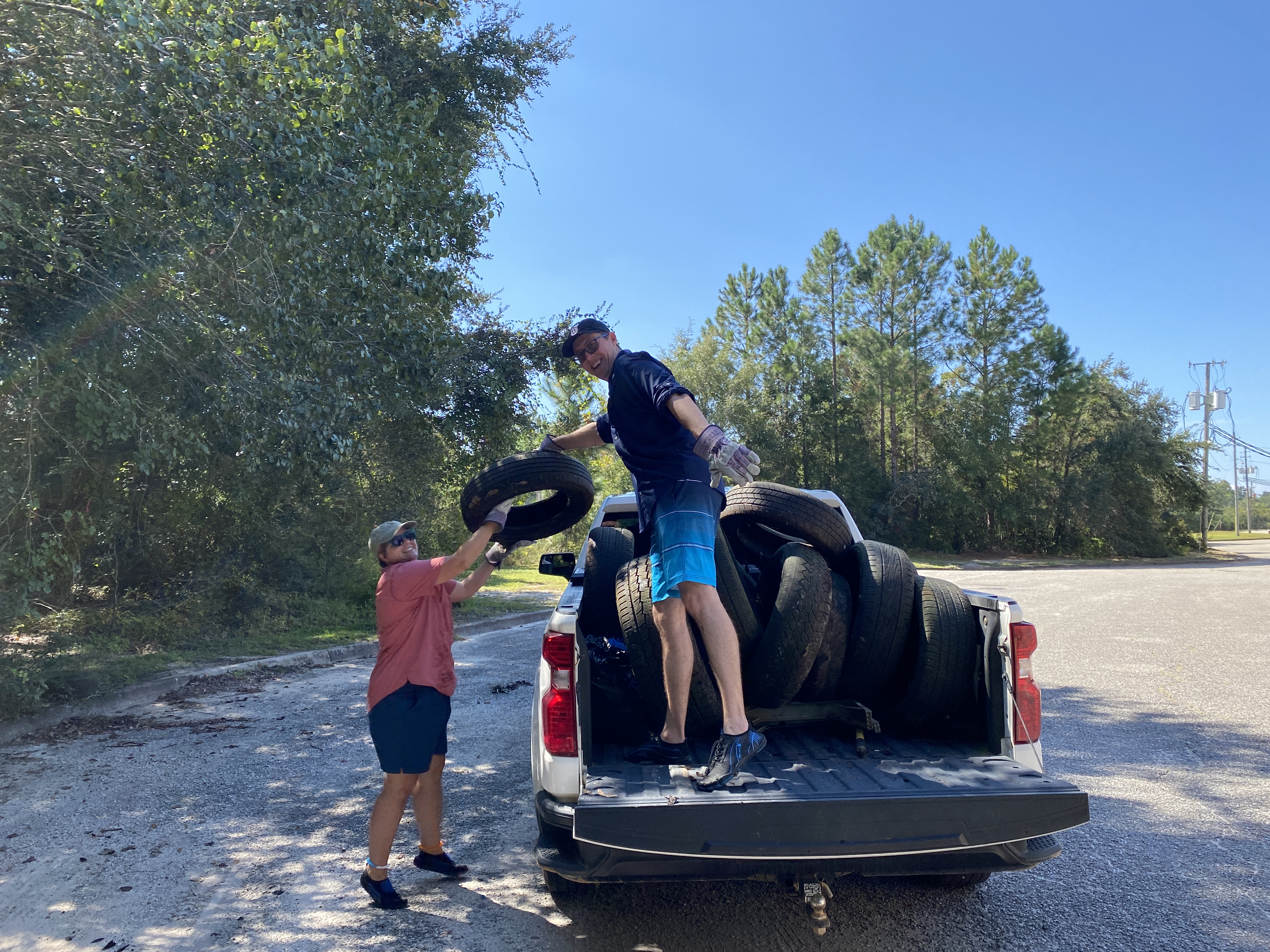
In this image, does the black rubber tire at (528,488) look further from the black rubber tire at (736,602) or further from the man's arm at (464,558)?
the black rubber tire at (736,602)

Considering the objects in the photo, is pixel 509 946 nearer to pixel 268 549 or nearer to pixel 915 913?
pixel 915 913

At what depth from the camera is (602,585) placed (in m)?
4.29

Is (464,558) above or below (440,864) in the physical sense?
above

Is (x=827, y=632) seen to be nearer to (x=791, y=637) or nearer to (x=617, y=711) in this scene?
(x=791, y=637)

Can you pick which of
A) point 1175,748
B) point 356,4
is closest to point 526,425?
point 356,4

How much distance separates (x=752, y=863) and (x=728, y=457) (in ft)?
4.62

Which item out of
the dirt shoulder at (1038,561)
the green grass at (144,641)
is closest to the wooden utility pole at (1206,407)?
the dirt shoulder at (1038,561)

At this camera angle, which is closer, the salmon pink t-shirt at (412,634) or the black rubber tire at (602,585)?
the salmon pink t-shirt at (412,634)

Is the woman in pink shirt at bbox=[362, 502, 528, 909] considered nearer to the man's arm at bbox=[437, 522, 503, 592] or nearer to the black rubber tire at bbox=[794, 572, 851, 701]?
the man's arm at bbox=[437, 522, 503, 592]

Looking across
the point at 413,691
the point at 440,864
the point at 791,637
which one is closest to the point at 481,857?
the point at 440,864

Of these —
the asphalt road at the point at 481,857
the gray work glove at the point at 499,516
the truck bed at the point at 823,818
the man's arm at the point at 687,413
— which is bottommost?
the asphalt road at the point at 481,857

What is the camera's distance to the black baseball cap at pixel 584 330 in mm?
3891

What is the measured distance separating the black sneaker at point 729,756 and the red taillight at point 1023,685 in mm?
1047

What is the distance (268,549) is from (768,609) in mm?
9853
